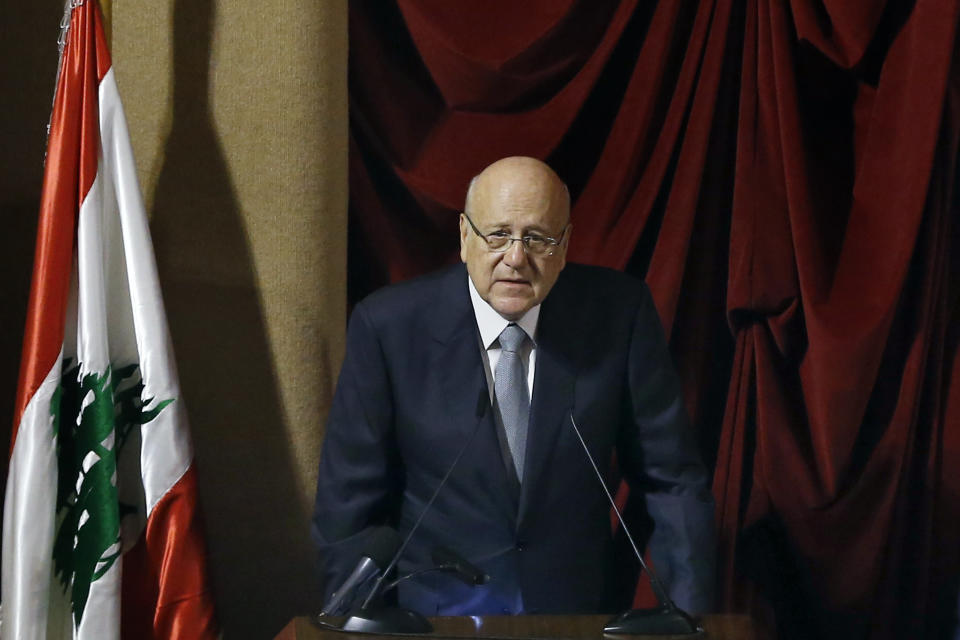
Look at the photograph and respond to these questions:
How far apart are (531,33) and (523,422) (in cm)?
87

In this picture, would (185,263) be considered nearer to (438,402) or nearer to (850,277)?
(438,402)

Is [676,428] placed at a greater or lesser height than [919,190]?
lesser

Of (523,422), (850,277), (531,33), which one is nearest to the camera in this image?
(523,422)

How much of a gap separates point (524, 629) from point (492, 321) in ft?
2.01

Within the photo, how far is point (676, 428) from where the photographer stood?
83.0 inches

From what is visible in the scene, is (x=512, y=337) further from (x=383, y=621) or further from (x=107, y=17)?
(x=107, y=17)

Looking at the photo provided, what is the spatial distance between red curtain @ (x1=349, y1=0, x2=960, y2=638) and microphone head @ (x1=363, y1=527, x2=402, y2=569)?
31.2 inches

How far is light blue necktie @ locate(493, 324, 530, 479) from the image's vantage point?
6.84 ft

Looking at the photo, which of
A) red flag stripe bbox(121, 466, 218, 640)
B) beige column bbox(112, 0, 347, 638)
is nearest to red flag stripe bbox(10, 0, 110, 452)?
beige column bbox(112, 0, 347, 638)

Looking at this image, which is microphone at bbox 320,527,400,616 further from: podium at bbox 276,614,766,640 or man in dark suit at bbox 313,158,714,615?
man in dark suit at bbox 313,158,714,615

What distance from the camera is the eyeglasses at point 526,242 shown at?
6.54ft

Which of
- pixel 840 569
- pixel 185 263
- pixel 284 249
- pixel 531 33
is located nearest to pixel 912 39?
pixel 531 33

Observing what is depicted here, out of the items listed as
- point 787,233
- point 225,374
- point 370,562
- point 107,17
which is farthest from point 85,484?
point 787,233

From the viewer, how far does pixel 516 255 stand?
1987 millimetres
